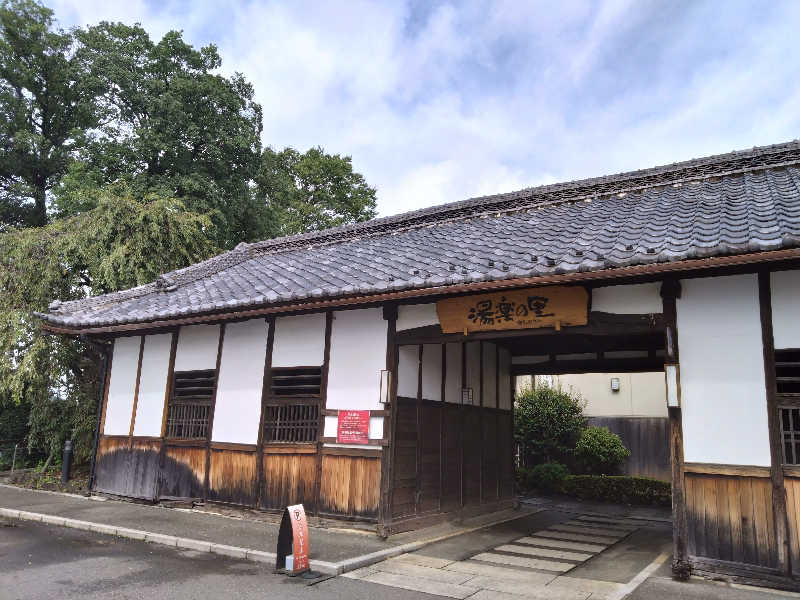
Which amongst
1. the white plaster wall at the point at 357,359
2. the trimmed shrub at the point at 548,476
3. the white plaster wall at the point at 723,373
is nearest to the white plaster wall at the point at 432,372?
the white plaster wall at the point at 357,359

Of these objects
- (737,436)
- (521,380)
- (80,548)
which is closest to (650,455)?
(521,380)

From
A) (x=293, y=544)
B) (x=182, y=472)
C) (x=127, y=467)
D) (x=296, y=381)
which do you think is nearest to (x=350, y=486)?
(x=296, y=381)

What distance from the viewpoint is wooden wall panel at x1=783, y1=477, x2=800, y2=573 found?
628 centimetres

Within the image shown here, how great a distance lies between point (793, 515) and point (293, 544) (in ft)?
19.1

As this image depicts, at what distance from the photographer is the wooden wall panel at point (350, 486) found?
9281 mm

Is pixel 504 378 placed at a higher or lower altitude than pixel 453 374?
higher

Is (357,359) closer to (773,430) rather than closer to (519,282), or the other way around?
(519,282)

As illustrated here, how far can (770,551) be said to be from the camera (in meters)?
6.41

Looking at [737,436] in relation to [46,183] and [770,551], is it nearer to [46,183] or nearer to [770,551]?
[770,551]

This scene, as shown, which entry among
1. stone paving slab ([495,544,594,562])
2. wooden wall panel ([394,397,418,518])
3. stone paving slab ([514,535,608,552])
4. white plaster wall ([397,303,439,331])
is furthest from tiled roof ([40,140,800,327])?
stone paving slab ([514,535,608,552])

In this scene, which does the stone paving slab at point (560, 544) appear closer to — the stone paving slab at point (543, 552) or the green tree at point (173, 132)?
the stone paving slab at point (543, 552)

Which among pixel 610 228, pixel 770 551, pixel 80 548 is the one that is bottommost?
pixel 80 548

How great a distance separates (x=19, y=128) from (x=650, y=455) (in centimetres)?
3094

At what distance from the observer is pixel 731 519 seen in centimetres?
668
